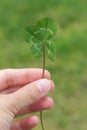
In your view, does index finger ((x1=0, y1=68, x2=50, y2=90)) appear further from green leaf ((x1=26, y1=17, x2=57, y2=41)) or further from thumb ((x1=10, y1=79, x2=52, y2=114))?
green leaf ((x1=26, y1=17, x2=57, y2=41))

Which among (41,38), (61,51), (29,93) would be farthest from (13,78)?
(61,51)

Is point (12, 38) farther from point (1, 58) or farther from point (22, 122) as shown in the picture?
point (22, 122)

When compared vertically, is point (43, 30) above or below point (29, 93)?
above

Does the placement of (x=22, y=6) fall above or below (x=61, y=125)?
above

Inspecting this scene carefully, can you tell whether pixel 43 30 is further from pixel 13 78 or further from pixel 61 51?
pixel 61 51

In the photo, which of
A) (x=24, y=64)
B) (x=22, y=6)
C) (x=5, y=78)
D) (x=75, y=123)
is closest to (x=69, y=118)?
(x=75, y=123)

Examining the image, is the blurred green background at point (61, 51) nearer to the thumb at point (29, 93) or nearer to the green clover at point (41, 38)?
the thumb at point (29, 93)

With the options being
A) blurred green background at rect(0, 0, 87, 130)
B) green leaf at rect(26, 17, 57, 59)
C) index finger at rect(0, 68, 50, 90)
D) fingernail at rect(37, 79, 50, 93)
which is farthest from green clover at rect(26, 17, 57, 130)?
blurred green background at rect(0, 0, 87, 130)

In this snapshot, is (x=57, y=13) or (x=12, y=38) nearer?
(x=12, y=38)

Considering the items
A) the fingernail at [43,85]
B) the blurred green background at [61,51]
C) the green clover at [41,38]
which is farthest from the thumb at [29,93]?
the blurred green background at [61,51]
